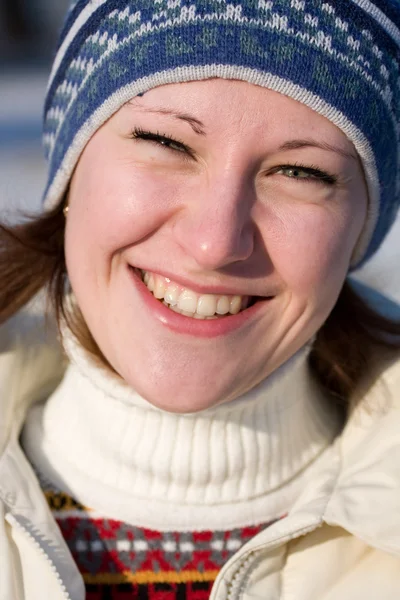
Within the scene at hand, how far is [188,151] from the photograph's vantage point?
4.80 feet

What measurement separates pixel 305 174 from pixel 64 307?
75cm

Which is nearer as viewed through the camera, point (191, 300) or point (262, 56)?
point (262, 56)

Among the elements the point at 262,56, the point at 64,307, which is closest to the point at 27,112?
the point at 64,307

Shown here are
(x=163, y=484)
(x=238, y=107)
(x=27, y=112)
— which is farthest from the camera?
(x=27, y=112)

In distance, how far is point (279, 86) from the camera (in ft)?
4.60

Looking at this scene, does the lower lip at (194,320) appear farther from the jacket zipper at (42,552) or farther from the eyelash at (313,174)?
the jacket zipper at (42,552)

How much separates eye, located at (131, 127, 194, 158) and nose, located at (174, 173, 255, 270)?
3.2 inches

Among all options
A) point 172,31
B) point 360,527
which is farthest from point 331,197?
point 360,527

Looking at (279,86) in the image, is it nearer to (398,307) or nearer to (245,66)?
(245,66)

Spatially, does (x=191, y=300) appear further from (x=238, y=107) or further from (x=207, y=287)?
(x=238, y=107)

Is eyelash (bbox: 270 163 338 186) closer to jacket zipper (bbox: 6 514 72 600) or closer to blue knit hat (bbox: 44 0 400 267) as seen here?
blue knit hat (bbox: 44 0 400 267)

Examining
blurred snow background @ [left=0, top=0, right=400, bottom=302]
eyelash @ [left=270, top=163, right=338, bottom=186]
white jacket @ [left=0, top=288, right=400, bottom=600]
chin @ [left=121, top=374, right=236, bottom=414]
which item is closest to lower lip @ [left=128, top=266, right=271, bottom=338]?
chin @ [left=121, top=374, right=236, bottom=414]

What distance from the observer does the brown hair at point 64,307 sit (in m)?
1.93

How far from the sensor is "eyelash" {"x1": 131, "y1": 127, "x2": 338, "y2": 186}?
1.46 meters
